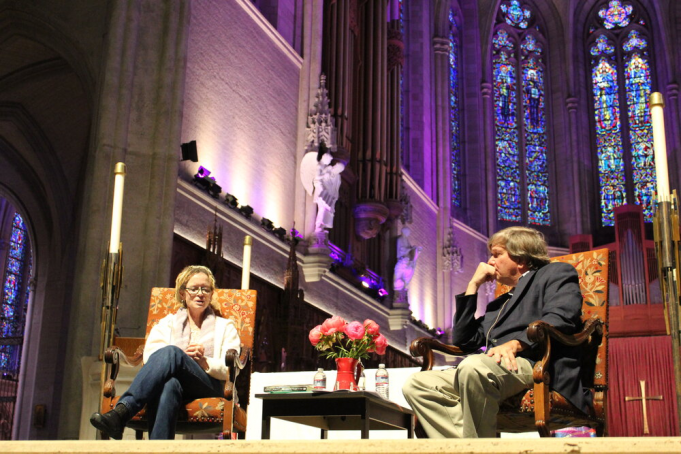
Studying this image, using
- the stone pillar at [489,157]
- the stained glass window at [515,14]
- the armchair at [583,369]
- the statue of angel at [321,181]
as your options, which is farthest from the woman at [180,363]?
the stained glass window at [515,14]

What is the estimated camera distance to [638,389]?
13102mm

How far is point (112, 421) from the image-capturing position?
134 inches

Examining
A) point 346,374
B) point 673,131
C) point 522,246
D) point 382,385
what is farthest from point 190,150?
point 673,131

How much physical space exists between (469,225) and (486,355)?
15.8 meters

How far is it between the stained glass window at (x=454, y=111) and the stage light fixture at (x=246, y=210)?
9830mm

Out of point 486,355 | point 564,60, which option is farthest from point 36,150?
point 564,60

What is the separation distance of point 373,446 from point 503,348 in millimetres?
1268

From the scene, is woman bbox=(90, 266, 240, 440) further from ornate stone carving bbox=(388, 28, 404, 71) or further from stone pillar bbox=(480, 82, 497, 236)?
stone pillar bbox=(480, 82, 497, 236)

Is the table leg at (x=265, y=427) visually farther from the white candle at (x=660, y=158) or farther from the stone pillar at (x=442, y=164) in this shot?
the stone pillar at (x=442, y=164)

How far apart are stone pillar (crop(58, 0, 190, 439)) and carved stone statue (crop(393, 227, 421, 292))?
686 centimetres

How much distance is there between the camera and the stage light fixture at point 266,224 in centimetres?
956

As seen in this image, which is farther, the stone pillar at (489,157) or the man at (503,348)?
the stone pillar at (489,157)

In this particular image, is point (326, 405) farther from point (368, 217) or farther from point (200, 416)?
point (368, 217)

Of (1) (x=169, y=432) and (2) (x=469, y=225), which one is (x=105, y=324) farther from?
(2) (x=469, y=225)
